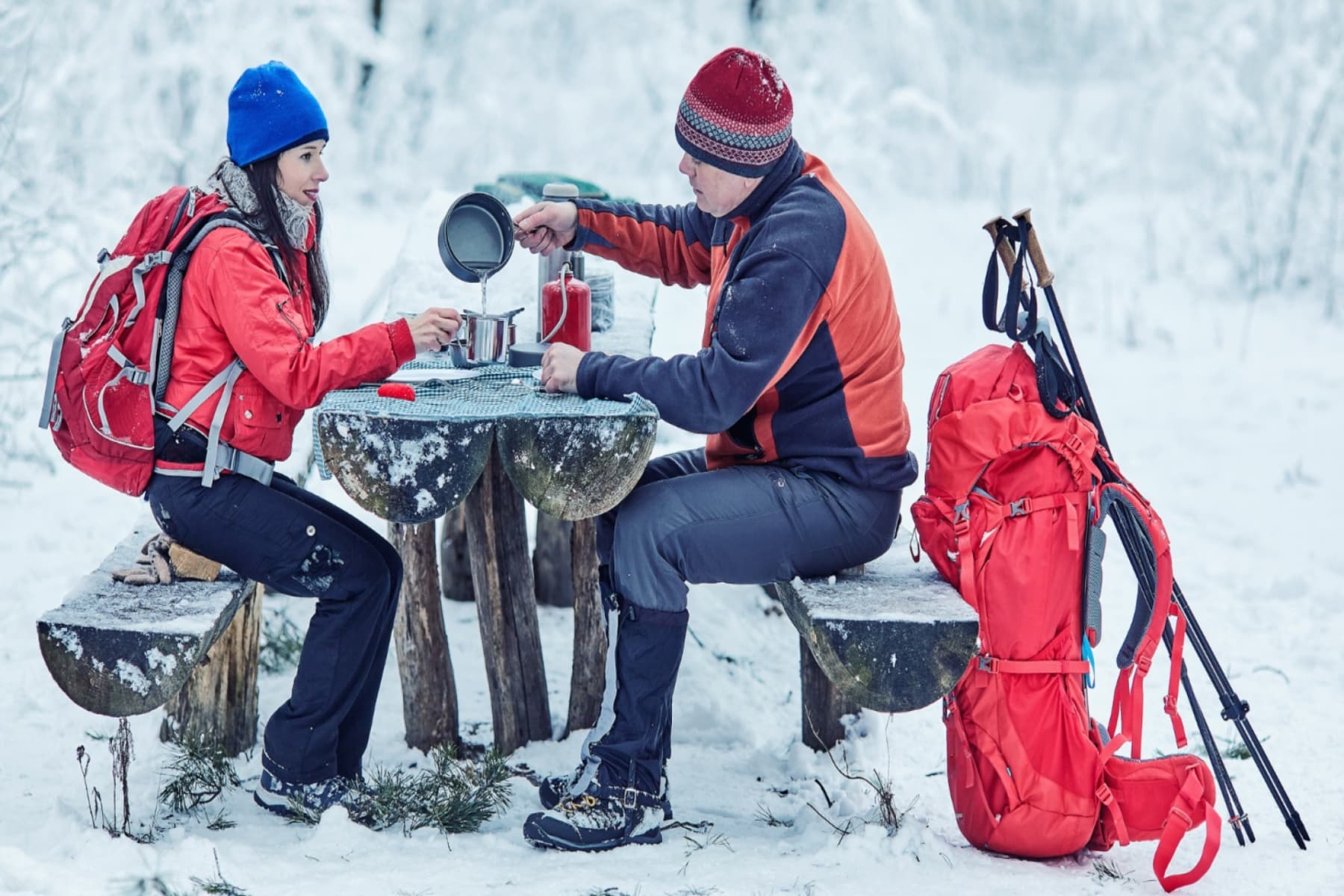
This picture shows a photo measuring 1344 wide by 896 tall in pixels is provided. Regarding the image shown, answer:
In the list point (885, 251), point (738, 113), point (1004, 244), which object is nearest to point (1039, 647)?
point (1004, 244)

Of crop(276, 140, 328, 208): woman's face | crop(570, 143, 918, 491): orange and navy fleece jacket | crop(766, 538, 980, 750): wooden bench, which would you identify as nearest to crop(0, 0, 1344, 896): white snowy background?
crop(766, 538, 980, 750): wooden bench

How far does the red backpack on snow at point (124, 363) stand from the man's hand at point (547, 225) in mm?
904

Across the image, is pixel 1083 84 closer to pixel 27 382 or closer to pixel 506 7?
pixel 506 7

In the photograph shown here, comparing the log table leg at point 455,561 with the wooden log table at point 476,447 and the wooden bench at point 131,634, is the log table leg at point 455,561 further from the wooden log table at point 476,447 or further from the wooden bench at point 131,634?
the wooden log table at point 476,447

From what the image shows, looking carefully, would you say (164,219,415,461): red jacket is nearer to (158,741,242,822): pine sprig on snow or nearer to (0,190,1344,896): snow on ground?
(158,741,242,822): pine sprig on snow

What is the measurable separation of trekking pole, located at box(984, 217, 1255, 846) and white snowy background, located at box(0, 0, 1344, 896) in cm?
8

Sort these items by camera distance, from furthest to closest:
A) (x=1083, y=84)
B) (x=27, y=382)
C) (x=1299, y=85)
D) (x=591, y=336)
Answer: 1. (x=1083, y=84)
2. (x=1299, y=85)
3. (x=27, y=382)
4. (x=591, y=336)

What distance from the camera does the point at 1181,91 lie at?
1270 cm

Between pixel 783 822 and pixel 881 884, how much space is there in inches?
18.8

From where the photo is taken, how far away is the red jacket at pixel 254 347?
8.91ft

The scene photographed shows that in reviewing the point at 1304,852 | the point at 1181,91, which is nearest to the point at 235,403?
the point at 1304,852

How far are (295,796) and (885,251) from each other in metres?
9.23

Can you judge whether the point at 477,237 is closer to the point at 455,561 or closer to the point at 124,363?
the point at 124,363

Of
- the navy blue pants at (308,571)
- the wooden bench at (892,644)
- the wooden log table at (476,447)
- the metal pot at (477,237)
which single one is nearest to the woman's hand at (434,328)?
the wooden log table at (476,447)
